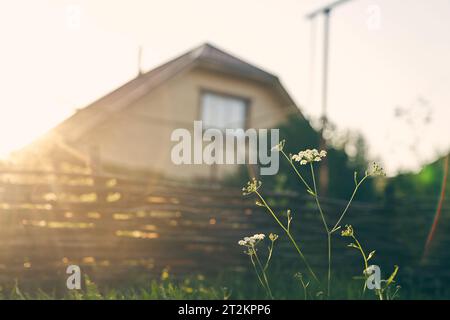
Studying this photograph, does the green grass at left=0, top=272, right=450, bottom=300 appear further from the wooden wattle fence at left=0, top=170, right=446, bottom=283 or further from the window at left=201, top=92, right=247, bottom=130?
the window at left=201, top=92, right=247, bottom=130

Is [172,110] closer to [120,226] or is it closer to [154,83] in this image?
[154,83]

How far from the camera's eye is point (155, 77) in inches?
480

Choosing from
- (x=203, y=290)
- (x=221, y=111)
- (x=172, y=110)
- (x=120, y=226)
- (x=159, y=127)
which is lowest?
(x=203, y=290)

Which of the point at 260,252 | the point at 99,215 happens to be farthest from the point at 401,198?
the point at 99,215

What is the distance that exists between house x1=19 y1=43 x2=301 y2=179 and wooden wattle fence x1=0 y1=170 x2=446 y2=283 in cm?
501

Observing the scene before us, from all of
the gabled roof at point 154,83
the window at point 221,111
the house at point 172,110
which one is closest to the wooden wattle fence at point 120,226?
the gabled roof at point 154,83

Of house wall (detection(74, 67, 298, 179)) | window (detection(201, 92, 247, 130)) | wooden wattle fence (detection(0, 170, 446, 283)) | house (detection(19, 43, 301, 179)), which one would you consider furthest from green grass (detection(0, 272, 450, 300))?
window (detection(201, 92, 247, 130))

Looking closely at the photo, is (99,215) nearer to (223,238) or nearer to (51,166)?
(223,238)

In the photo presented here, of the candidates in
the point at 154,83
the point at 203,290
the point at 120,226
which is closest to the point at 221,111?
the point at 154,83

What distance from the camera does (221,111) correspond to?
13.8 meters

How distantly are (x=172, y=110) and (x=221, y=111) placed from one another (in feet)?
4.54

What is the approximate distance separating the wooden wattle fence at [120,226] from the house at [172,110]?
197 inches

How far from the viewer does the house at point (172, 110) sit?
38.3 feet

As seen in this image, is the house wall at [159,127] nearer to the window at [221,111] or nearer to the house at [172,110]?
the house at [172,110]
